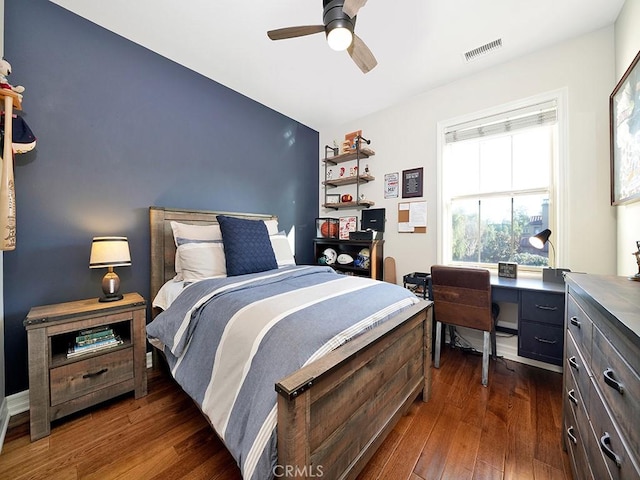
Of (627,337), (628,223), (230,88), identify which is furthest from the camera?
(230,88)

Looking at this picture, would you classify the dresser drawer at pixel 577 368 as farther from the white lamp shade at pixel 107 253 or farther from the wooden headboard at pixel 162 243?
the wooden headboard at pixel 162 243

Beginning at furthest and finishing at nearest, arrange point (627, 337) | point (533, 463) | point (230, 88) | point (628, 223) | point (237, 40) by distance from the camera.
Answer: point (230, 88) → point (237, 40) → point (628, 223) → point (533, 463) → point (627, 337)

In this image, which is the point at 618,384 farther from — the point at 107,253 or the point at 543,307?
the point at 107,253

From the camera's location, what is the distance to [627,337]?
1.98 feet

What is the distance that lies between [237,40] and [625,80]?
270 cm

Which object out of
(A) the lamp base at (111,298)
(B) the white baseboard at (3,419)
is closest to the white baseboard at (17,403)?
(B) the white baseboard at (3,419)

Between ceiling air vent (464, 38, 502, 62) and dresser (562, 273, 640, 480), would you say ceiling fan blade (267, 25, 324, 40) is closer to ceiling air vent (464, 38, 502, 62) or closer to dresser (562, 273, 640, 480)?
ceiling air vent (464, 38, 502, 62)

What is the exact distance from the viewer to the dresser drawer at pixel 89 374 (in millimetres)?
1454

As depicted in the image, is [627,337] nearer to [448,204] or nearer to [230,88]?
[448,204]

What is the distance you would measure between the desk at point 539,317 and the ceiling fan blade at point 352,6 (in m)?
2.10

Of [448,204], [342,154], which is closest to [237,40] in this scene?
[342,154]

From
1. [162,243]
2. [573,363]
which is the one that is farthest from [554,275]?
[162,243]

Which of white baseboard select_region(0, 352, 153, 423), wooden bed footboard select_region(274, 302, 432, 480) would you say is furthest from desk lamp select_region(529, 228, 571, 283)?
white baseboard select_region(0, 352, 153, 423)

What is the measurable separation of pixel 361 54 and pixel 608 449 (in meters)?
2.21
